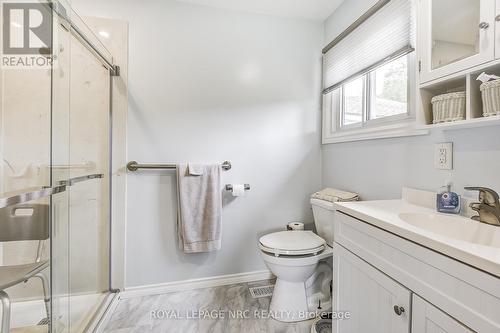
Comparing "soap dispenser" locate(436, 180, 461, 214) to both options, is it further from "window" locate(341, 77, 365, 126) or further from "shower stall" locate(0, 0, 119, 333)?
"shower stall" locate(0, 0, 119, 333)

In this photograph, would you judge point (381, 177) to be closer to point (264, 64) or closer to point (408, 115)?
point (408, 115)

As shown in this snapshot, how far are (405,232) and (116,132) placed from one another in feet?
5.96

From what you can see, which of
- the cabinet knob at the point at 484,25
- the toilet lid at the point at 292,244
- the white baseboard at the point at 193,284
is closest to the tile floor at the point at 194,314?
the white baseboard at the point at 193,284

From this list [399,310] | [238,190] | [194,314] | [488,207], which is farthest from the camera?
[238,190]

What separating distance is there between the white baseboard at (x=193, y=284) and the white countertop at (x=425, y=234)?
1175mm

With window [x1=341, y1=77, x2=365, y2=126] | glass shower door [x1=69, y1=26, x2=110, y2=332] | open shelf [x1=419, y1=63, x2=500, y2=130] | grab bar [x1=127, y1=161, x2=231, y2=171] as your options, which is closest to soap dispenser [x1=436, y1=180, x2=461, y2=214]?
open shelf [x1=419, y1=63, x2=500, y2=130]

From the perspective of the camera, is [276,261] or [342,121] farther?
[342,121]

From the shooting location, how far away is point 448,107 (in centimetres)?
92

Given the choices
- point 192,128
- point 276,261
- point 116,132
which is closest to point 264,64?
point 192,128

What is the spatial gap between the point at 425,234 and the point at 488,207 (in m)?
0.39

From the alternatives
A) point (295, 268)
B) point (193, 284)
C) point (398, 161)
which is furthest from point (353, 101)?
point (193, 284)

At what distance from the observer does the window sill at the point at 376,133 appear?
4.09 feet

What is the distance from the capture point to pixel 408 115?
1320 mm

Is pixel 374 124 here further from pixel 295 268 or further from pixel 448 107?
pixel 295 268
